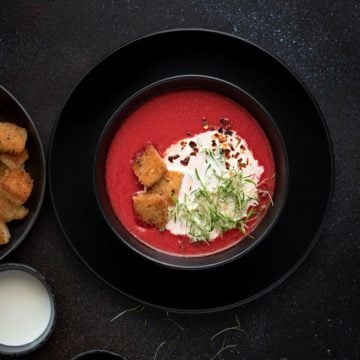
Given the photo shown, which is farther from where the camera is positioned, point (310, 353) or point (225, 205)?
point (310, 353)

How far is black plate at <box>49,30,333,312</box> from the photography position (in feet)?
7.18

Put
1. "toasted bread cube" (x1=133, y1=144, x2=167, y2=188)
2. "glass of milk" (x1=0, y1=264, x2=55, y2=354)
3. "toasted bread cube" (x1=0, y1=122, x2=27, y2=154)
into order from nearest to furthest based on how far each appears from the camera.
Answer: "toasted bread cube" (x1=133, y1=144, x2=167, y2=188)
"toasted bread cube" (x1=0, y1=122, x2=27, y2=154)
"glass of milk" (x1=0, y1=264, x2=55, y2=354)

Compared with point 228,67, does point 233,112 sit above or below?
below

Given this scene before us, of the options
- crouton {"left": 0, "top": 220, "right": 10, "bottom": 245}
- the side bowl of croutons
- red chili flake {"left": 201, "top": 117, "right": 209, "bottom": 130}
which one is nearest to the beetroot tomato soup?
red chili flake {"left": 201, "top": 117, "right": 209, "bottom": 130}

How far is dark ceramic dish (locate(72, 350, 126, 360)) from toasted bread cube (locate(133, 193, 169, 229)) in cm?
58

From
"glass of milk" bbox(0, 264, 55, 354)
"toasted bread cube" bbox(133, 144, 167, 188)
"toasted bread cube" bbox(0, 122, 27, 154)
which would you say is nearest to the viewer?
"toasted bread cube" bbox(133, 144, 167, 188)

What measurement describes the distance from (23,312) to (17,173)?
60 centimetres

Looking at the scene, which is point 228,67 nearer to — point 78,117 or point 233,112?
point 233,112

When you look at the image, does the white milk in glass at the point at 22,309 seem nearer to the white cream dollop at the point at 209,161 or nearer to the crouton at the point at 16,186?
the crouton at the point at 16,186

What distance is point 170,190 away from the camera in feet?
6.97

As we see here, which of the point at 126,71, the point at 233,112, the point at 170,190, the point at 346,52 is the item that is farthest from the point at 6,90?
the point at 346,52

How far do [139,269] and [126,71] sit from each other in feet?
2.64

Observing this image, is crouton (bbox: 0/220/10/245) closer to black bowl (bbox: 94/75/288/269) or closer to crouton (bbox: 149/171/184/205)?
black bowl (bbox: 94/75/288/269)

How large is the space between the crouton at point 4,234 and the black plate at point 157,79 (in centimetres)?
23
